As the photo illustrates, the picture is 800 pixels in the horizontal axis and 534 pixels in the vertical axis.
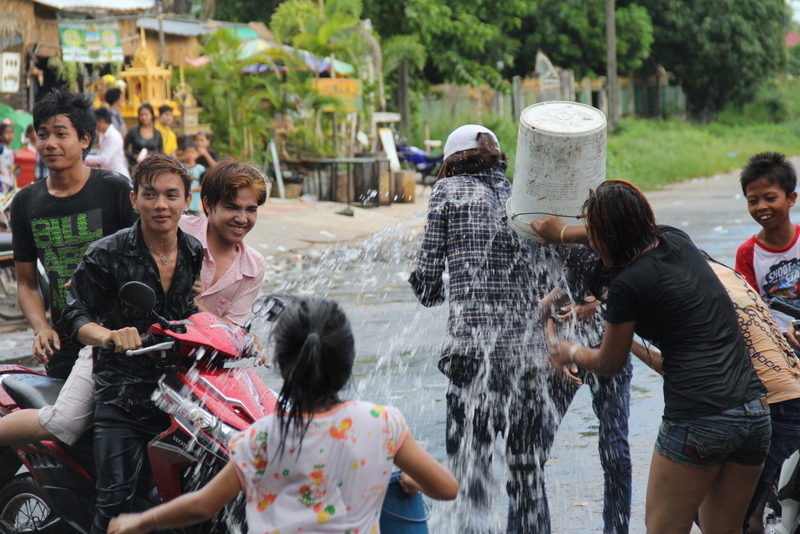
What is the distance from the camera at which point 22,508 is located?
389 cm

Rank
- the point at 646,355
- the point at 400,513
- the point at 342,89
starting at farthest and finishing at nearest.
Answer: the point at 342,89 < the point at 646,355 < the point at 400,513

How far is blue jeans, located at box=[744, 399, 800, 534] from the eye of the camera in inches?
128

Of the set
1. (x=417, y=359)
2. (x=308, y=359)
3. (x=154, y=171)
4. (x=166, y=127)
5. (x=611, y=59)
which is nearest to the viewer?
(x=308, y=359)

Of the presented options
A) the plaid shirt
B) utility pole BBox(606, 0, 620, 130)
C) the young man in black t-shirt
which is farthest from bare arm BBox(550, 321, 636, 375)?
utility pole BBox(606, 0, 620, 130)

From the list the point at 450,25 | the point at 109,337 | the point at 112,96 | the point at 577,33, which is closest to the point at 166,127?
the point at 112,96

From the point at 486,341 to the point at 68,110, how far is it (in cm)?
205

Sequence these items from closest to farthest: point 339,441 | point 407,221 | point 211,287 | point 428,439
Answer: point 339,441
point 211,287
point 428,439
point 407,221

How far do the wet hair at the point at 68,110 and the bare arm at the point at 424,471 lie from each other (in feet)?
7.94

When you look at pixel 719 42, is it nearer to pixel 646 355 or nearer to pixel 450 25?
pixel 450 25

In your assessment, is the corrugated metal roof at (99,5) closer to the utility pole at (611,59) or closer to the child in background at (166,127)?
the child in background at (166,127)

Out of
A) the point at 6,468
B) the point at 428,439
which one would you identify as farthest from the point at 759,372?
the point at 6,468

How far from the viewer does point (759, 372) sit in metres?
3.16

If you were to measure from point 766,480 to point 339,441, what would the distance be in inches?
76.8

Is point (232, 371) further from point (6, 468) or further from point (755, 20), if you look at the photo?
point (755, 20)
